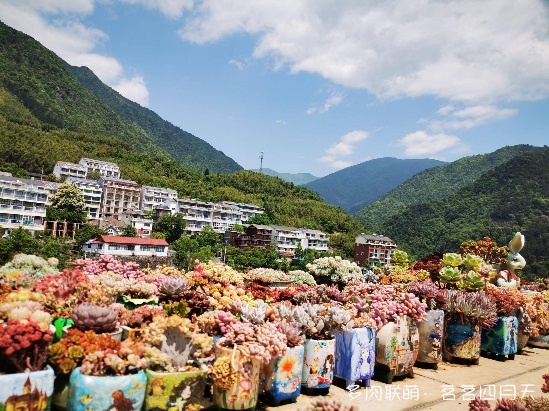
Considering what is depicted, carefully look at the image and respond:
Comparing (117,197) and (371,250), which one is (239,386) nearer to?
(117,197)

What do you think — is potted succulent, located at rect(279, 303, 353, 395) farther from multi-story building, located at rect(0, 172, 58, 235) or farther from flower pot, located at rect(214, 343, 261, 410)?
multi-story building, located at rect(0, 172, 58, 235)

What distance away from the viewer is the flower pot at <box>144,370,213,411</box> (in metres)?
3.35

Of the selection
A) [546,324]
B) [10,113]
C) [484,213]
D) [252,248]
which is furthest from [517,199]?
[10,113]

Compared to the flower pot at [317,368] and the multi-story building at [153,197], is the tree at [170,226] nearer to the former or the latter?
the multi-story building at [153,197]

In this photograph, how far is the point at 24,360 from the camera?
3.04 meters

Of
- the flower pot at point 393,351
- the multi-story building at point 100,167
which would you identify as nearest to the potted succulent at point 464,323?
the flower pot at point 393,351

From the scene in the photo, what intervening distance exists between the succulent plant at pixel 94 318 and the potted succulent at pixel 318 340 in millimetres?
1818

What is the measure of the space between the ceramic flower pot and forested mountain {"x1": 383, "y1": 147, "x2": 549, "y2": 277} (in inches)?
4028

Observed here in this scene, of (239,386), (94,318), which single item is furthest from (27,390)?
(239,386)

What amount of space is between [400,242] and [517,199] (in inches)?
1657

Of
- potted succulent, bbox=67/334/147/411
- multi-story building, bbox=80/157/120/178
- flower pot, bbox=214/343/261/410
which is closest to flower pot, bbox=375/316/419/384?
flower pot, bbox=214/343/261/410

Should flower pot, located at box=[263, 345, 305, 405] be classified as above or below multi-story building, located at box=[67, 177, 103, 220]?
below

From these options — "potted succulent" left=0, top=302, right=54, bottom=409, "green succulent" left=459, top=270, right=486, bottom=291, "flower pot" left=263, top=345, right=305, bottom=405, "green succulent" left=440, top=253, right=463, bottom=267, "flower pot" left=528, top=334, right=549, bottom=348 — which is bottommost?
"flower pot" left=528, top=334, right=549, bottom=348

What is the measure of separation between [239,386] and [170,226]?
262ft
